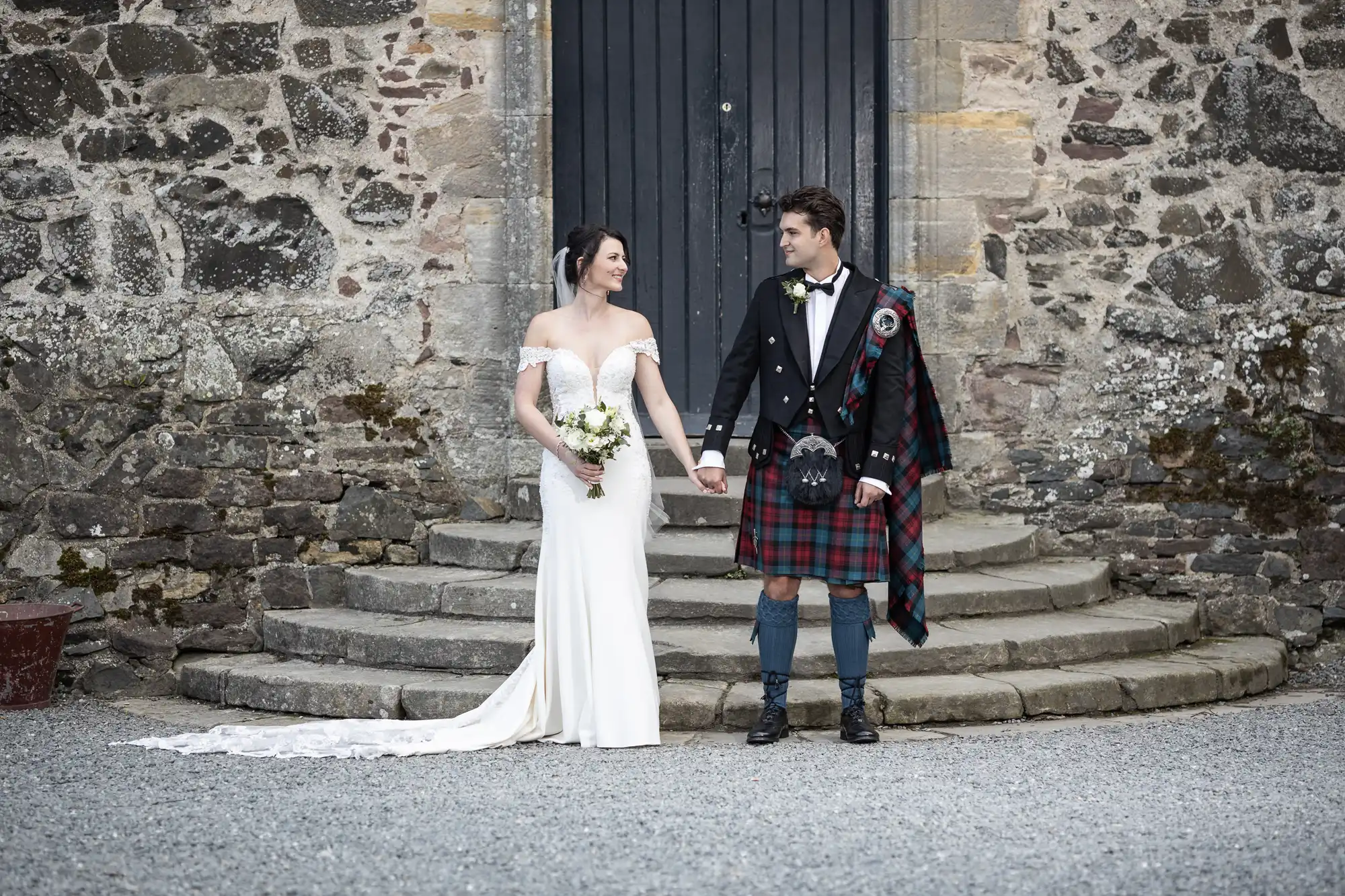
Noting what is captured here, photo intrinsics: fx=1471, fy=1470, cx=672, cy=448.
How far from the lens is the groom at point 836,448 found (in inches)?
196

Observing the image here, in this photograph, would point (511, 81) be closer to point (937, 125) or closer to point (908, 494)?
point (937, 125)

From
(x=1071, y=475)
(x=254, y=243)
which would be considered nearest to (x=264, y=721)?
(x=254, y=243)

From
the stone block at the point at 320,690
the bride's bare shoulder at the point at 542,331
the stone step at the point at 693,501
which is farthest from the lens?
the stone step at the point at 693,501

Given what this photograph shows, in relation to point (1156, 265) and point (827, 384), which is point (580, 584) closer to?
point (827, 384)

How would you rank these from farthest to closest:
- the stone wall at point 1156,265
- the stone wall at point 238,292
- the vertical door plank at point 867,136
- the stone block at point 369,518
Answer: the vertical door plank at point 867,136 → the stone wall at point 1156,265 → the stone block at point 369,518 → the stone wall at point 238,292

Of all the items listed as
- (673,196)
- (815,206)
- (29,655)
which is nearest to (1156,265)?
(673,196)

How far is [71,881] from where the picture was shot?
359cm

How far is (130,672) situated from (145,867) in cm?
332

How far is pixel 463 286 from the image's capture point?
23.2ft

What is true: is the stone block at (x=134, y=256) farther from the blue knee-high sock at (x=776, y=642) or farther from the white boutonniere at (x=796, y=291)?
the blue knee-high sock at (x=776, y=642)

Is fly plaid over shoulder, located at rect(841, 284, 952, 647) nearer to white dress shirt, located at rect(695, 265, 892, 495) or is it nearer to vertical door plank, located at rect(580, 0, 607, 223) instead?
white dress shirt, located at rect(695, 265, 892, 495)

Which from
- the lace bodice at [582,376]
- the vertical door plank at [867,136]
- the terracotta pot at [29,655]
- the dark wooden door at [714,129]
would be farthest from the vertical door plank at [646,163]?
the terracotta pot at [29,655]

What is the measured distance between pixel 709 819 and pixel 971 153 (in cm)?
417

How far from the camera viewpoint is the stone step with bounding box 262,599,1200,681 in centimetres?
563
